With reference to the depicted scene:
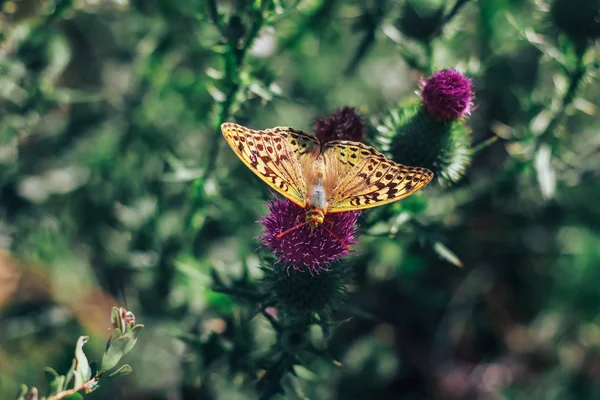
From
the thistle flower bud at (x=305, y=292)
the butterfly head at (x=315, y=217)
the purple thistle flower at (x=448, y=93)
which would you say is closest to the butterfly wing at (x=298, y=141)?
the butterfly head at (x=315, y=217)

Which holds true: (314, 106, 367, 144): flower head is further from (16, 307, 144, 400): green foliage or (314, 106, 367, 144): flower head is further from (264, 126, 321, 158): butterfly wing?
(16, 307, 144, 400): green foliage

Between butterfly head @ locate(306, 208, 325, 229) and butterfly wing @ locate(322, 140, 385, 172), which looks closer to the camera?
butterfly head @ locate(306, 208, 325, 229)

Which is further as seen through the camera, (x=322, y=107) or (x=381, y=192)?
(x=322, y=107)

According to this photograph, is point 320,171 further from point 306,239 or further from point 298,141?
point 306,239

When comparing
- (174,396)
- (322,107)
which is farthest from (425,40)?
(174,396)

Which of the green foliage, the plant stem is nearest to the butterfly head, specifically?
the green foliage

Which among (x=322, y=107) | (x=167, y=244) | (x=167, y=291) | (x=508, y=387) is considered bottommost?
(x=508, y=387)

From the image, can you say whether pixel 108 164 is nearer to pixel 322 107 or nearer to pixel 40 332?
pixel 40 332
